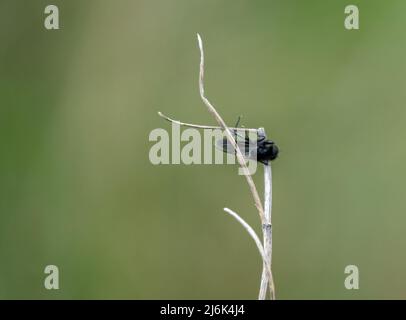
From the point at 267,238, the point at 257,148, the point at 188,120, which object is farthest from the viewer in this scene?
the point at 188,120

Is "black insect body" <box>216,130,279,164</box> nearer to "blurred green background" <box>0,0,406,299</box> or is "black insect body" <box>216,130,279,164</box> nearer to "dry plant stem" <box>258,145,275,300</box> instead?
"dry plant stem" <box>258,145,275,300</box>

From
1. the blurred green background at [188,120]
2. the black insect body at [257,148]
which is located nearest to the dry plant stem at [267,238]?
the black insect body at [257,148]

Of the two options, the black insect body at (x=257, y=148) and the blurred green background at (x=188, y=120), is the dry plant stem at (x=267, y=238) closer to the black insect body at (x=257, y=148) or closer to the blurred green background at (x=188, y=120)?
the black insect body at (x=257, y=148)

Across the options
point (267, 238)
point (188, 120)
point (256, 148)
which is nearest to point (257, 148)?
point (256, 148)

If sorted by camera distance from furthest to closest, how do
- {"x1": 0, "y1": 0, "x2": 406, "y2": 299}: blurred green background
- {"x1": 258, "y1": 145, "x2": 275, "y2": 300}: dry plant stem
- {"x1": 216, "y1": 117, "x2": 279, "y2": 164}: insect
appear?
1. {"x1": 0, "y1": 0, "x2": 406, "y2": 299}: blurred green background
2. {"x1": 216, "y1": 117, "x2": 279, "y2": 164}: insect
3. {"x1": 258, "y1": 145, "x2": 275, "y2": 300}: dry plant stem

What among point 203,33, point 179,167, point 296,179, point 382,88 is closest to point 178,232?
point 179,167

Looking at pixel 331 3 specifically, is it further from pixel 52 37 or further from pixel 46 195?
pixel 46 195

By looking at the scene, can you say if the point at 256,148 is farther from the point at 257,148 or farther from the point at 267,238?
the point at 267,238

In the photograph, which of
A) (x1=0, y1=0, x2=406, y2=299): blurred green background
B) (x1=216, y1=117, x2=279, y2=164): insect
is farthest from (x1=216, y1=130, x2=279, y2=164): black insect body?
(x1=0, y1=0, x2=406, y2=299): blurred green background

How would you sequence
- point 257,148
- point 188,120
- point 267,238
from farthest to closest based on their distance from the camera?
point 188,120
point 257,148
point 267,238
